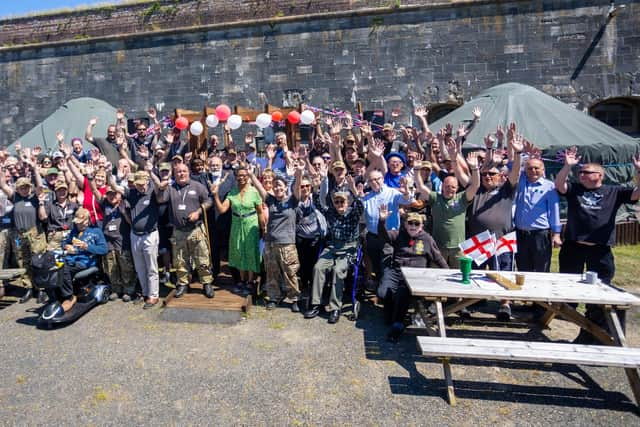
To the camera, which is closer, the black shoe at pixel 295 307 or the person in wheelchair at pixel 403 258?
the person in wheelchair at pixel 403 258

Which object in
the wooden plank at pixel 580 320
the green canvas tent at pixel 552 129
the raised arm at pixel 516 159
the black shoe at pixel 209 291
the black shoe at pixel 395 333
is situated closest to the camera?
the wooden plank at pixel 580 320

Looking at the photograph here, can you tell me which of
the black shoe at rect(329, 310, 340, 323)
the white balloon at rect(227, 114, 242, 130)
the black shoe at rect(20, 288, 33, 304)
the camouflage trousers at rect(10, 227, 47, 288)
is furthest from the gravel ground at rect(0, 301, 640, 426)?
the white balloon at rect(227, 114, 242, 130)

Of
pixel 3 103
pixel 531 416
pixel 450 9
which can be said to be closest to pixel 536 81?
pixel 450 9

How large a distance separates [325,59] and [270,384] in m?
11.5

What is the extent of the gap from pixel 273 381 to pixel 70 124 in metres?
10.3

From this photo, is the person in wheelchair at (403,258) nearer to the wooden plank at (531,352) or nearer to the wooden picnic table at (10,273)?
the wooden plank at (531,352)

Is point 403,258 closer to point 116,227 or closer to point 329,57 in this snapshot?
point 116,227

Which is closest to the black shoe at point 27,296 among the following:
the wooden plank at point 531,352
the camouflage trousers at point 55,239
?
the camouflage trousers at point 55,239

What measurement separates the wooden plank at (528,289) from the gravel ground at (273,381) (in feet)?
2.48

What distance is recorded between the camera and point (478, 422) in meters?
2.97

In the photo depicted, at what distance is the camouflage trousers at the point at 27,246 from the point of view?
18.3 ft

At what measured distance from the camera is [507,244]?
454 cm

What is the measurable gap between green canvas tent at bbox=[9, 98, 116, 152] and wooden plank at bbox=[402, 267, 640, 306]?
392 inches

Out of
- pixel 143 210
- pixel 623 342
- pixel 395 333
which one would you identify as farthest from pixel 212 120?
pixel 623 342
